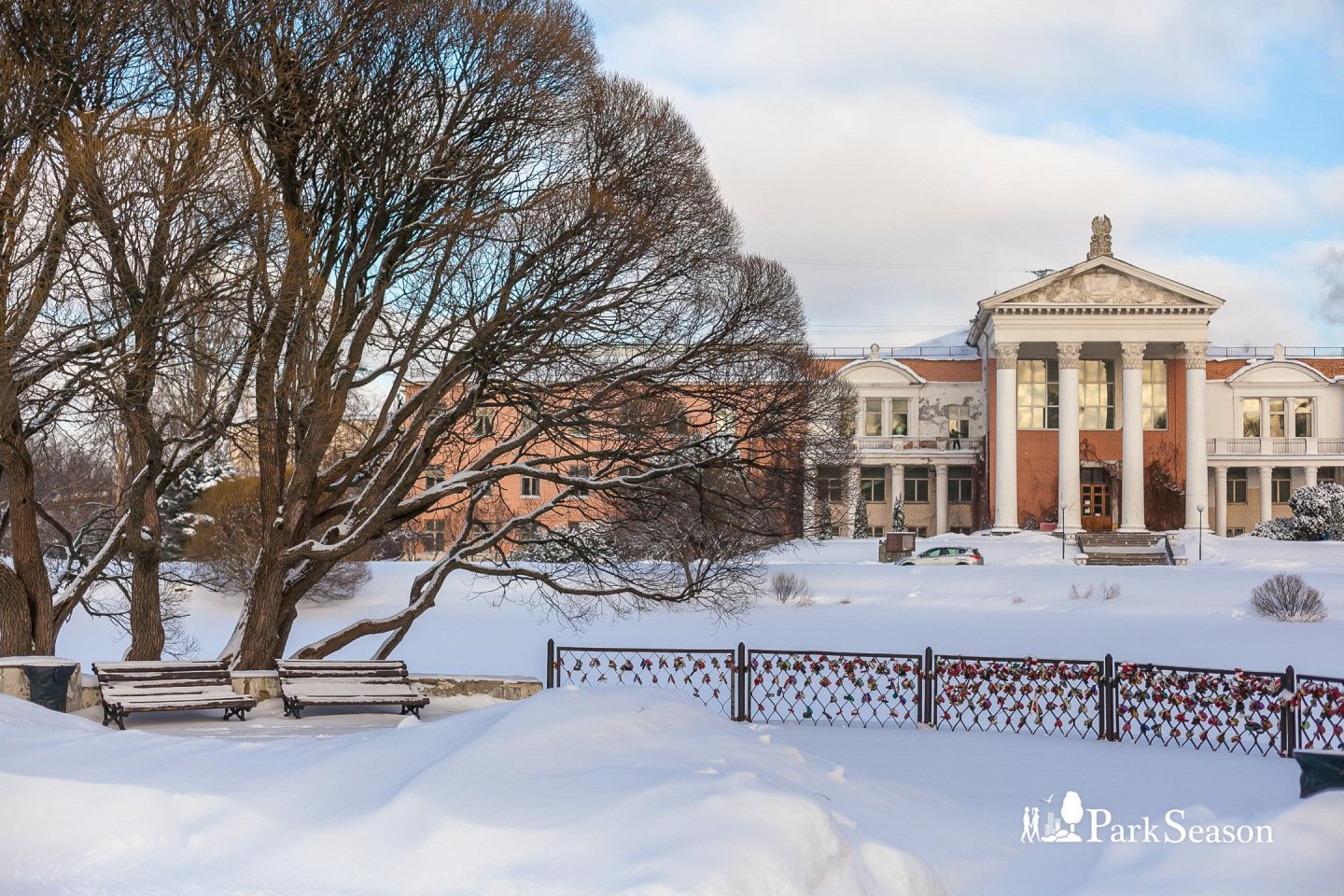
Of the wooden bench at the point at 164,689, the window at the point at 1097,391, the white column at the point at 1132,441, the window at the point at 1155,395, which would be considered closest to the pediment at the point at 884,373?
the window at the point at 1097,391

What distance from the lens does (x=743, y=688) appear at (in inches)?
616

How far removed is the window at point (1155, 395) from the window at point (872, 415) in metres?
11.2

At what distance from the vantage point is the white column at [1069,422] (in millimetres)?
52562

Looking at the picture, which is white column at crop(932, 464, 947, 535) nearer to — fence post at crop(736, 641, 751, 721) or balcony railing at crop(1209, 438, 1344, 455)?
balcony railing at crop(1209, 438, 1344, 455)

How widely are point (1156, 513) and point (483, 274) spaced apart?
46.0 meters

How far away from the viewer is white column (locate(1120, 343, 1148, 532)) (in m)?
52.4

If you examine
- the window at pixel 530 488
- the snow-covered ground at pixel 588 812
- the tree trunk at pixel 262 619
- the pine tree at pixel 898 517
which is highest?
the window at pixel 530 488

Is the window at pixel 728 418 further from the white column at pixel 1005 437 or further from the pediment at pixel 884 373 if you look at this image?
the pediment at pixel 884 373

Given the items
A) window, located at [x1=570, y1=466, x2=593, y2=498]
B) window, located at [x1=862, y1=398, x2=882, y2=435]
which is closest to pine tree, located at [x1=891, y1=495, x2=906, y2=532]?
window, located at [x1=862, y1=398, x2=882, y2=435]

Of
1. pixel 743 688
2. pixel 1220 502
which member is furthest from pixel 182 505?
pixel 1220 502

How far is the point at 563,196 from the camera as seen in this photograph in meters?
14.8

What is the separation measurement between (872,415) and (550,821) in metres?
53.7

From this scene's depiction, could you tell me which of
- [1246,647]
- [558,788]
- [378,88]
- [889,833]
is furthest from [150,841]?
[1246,647]

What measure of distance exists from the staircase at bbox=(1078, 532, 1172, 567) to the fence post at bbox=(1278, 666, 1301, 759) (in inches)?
1233
